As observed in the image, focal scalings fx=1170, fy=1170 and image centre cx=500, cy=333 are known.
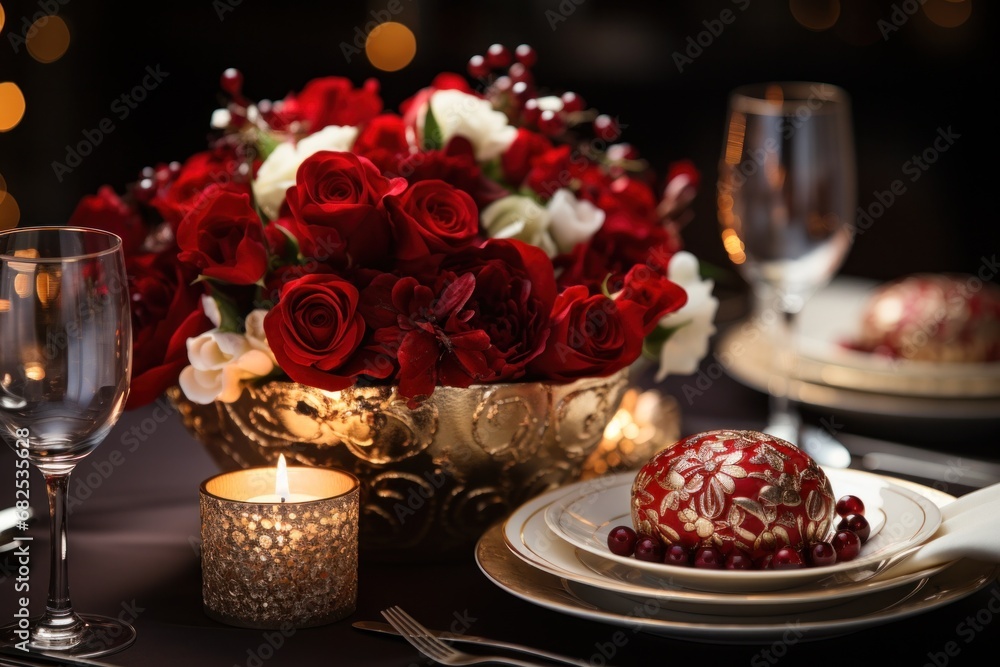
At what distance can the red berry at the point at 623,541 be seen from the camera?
0.82m

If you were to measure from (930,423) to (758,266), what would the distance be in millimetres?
251

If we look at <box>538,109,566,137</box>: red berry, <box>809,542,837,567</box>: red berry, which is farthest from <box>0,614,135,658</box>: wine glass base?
<box>538,109,566,137</box>: red berry

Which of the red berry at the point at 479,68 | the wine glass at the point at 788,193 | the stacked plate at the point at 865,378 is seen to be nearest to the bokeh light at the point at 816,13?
the stacked plate at the point at 865,378

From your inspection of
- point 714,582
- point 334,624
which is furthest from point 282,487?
point 714,582

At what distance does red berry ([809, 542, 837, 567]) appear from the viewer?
0.78 meters

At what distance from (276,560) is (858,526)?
41 centimetres

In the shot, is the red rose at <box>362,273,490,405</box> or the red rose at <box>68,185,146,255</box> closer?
the red rose at <box>362,273,490,405</box>

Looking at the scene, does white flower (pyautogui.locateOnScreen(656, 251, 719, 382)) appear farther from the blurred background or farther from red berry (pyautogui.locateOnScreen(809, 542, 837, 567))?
the blurred background

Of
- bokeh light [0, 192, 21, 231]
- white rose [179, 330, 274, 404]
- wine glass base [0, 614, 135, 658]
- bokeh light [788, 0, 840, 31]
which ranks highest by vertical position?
bokeh light [788, 0, 840, 31]

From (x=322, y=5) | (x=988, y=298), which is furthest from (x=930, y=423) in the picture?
(x=322, y=5)

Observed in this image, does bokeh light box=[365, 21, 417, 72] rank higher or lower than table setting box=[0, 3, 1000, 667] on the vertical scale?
higher

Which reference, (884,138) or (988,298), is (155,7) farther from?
(988,298)

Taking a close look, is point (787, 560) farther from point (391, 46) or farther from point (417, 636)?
point (391, 46)

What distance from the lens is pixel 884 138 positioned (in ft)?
10.9
